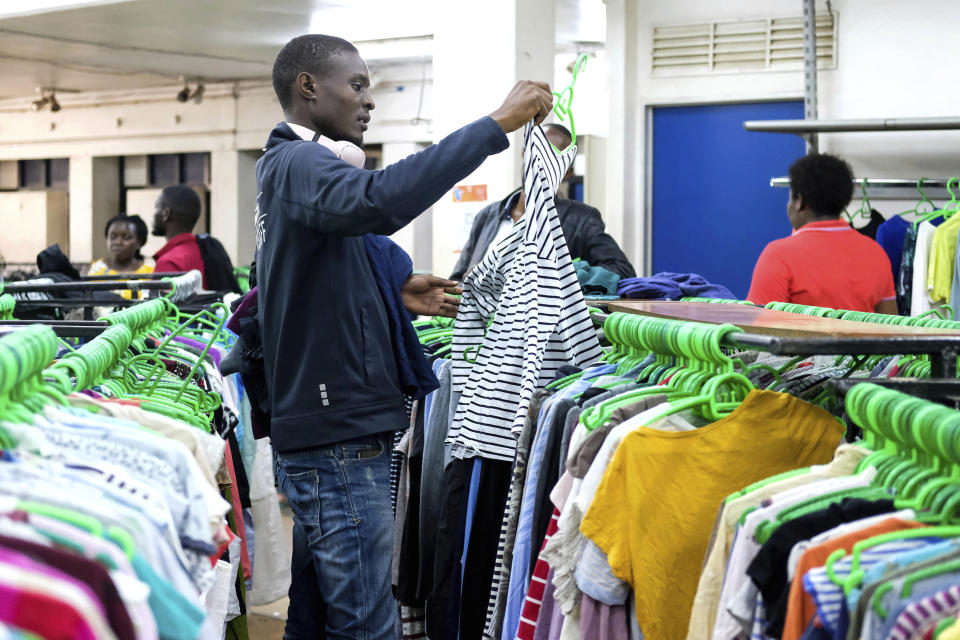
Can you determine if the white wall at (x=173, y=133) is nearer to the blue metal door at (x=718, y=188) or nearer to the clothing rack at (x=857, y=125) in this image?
the blue metal door at (x=718, y=188)

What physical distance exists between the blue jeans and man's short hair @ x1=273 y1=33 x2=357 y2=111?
2.74 ft

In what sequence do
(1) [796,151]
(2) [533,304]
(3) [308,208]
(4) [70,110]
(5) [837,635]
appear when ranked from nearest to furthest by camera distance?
1. (5) [837,635]
2. (3) [308,208]
3. (2) [533,304]
4. (1) [796,151]
5. (4) [70,110]

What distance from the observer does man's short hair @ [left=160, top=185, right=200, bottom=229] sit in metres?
5.56

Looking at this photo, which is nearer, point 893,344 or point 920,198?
point 893,344

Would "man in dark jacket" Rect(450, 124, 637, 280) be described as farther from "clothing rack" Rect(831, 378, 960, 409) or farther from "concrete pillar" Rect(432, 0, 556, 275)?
"clothing rack" Rect(831, 378, 960, 409)

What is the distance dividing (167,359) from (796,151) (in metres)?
4.54

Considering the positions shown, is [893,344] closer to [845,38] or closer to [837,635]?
[837,635]

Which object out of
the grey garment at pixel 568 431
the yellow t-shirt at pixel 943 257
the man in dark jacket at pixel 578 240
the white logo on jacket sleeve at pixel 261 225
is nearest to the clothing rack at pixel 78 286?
the white logo on jacket sleeve at pixel 261 225

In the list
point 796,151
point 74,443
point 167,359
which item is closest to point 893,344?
point 74,443

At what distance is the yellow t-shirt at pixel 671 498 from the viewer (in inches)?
70.3

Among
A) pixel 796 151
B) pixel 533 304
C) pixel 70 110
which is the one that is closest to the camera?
pixel 533 304

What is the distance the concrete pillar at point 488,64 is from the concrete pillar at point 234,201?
223 inches

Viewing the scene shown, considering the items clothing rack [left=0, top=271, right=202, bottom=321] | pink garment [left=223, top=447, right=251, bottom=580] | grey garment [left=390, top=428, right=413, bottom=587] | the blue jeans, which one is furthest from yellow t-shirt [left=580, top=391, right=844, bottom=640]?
clothing rack [left=0, top=271, right=202, bottom=321]

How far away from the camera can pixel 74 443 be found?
4.53 ft
